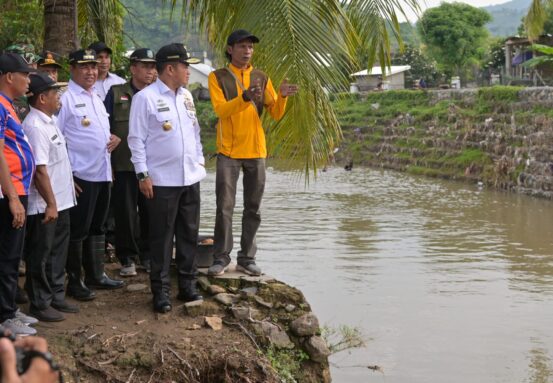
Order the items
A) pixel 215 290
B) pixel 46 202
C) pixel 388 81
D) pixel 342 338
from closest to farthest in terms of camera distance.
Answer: pixel 46 202 → pixel 215 290 → pixel 342 338 → pixel 388 81

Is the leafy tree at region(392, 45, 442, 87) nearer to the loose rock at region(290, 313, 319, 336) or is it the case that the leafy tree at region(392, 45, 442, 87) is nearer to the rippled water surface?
the rippled water surface

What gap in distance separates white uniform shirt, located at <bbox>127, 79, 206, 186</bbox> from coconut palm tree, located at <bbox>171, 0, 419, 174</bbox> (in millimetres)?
1143

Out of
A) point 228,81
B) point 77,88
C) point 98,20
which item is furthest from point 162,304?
point 98,20

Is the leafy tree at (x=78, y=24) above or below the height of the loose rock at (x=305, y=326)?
above

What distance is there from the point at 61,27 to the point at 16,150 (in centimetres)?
290

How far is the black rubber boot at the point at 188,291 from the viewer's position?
5982 mm

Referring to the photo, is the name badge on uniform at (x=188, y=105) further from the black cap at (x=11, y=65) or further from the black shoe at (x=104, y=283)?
the black shoe at (x=104, y=283)

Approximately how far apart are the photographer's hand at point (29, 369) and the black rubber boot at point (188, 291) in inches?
155

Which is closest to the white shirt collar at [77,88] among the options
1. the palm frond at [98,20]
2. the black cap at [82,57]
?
the black cap at [82,57]

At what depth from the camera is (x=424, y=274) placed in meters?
11.1

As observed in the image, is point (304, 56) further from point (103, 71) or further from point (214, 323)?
point (214, 323)

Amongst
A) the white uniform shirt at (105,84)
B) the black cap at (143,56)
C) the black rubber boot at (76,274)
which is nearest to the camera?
the black rubber boot at (76,274)

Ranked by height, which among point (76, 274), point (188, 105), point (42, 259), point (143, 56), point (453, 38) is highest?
point (453, 38)

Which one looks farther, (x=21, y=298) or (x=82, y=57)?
(x=82, y=57)
